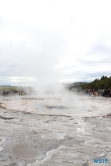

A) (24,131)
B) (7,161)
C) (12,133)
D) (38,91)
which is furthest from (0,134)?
(38,91)

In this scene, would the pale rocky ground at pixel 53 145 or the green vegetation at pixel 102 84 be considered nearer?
the pale rocky ground at pixel 53 145

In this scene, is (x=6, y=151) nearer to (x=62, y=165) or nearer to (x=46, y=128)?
(x=62, y=165)

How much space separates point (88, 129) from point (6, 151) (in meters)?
4.12

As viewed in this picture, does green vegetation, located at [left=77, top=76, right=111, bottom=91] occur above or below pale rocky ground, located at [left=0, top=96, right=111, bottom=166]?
above

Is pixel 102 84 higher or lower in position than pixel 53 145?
higher

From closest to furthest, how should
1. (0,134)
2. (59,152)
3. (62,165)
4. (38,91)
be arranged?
1. (62,165)
2. (59,152)
3. (0,134)
4. (38,91)

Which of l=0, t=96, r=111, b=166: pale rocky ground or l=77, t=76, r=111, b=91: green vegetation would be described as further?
l=77, t=76, r=111, b=91: green vegetation

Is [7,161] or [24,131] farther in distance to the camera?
[24,131]

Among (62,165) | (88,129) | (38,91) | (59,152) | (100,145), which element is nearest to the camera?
(62,165)

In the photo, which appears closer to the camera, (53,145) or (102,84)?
(53,145)

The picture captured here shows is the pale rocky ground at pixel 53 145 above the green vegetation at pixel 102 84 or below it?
below

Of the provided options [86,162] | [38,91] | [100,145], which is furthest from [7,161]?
[38,91]

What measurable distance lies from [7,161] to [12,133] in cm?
302

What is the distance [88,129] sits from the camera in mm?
8977
